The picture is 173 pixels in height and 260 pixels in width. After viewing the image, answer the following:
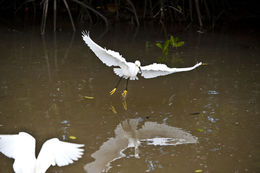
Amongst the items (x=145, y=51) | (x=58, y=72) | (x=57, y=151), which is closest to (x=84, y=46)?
(x=145, y=51)

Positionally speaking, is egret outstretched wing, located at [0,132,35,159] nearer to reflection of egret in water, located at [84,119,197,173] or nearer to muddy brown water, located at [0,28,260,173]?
muddy brown water, located at [0,28,260,173]

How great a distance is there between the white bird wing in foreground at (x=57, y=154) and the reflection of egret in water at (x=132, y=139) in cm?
49

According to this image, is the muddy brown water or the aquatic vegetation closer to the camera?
the muddy brown water

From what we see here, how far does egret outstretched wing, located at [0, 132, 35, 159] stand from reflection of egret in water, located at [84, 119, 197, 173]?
575mm

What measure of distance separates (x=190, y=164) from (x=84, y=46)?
389cm

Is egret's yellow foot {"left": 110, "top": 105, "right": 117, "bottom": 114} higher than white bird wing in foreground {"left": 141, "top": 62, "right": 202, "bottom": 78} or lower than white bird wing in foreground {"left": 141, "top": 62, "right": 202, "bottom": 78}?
lower

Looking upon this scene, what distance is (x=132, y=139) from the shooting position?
347 centimetres

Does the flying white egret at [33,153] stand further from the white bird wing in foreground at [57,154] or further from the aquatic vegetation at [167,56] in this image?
the aquatic vegetation at [167,56]

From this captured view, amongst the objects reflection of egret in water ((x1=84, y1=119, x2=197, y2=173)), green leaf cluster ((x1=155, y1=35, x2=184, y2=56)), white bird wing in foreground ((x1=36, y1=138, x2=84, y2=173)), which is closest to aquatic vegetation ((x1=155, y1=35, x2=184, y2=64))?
green leaf cluster ((x1=155, y1=35, x2=184, y2=56))

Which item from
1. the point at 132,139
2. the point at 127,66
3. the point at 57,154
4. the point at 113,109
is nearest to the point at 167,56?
the point at 127,66

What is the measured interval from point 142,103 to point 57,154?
1.88 m

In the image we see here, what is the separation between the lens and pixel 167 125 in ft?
12.2

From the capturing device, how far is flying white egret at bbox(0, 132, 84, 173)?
2371 millimetres

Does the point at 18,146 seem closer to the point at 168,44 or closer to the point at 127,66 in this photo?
the point at 127,66
